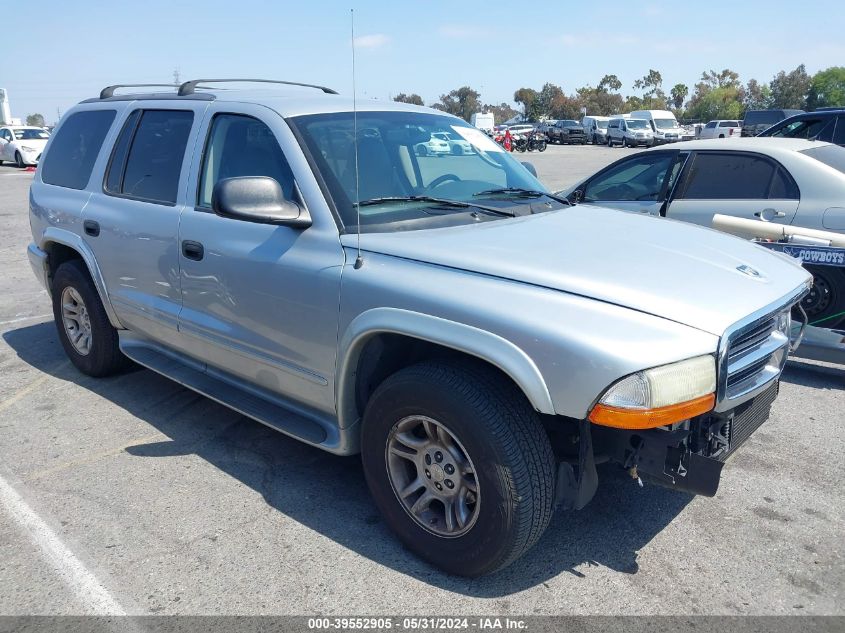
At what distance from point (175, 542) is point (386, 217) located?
176cm

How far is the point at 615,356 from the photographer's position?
239 centimetres

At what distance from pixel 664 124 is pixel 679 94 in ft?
219

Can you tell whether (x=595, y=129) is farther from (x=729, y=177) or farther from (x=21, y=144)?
(x=729, y=177)

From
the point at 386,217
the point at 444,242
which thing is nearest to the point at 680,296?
the point at 444,242

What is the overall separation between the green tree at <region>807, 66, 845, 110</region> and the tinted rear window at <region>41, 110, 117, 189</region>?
78287mm

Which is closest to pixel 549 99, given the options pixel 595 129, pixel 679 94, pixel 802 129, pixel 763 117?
pixel 679 94

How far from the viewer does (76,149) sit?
5109 mm

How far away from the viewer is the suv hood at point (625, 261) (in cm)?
264

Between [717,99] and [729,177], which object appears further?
[717,99]

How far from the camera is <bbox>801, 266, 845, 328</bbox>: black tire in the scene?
208 inches

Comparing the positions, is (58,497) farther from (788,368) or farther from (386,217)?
(788,368)

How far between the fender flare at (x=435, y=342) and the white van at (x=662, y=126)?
42.4 metres

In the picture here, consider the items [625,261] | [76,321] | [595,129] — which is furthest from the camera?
[595,129]

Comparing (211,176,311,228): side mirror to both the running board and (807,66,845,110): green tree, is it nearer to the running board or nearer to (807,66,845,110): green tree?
the running board
